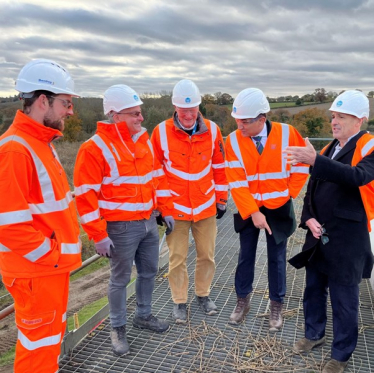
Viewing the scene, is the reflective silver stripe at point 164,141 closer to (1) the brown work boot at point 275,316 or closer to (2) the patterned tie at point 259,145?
(2) the patterned tie at point 259,145

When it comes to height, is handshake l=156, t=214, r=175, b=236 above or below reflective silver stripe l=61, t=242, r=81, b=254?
below

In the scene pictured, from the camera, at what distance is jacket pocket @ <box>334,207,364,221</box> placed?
2621 mm

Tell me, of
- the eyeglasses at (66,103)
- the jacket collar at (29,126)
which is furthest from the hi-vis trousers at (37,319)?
the eyeglasses at (66,103)

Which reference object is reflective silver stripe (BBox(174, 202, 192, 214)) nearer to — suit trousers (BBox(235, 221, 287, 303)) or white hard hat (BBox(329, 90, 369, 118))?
suit trousers (BBox(235, 221, 287, 303))

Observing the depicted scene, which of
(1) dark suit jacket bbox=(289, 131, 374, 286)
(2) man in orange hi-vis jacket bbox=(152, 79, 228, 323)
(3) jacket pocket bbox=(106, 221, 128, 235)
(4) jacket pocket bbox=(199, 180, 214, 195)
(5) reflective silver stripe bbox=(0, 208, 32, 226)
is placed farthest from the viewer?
(4) jacket pocket bbox=(199, 180, 214, 195)

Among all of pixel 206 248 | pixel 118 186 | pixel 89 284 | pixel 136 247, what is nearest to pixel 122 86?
pixel 118 186

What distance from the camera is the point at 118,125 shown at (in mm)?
2963

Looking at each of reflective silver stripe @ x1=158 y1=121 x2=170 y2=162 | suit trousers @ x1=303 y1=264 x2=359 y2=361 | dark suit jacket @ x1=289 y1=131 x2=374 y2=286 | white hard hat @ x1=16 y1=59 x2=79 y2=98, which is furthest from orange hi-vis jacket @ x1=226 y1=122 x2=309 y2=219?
white hard hat @ x1=16 y1=59 x2=79 y2=98

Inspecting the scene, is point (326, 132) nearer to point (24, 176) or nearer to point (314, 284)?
point (314, 284)

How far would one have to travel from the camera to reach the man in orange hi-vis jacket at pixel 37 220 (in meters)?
2.09

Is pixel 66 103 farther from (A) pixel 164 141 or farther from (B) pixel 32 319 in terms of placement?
(B) pixel 32 319

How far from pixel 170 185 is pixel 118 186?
679mm

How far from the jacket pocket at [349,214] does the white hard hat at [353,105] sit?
0.68 metres

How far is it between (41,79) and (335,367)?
2889mm
